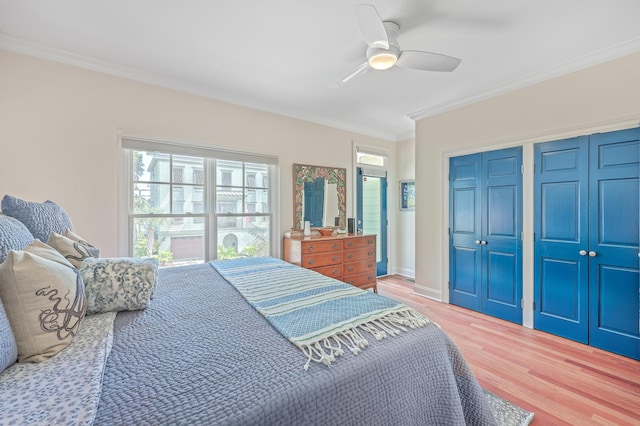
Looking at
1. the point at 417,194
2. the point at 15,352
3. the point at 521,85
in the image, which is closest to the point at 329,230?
the point at 417,194

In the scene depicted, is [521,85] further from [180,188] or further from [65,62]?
[65,62]

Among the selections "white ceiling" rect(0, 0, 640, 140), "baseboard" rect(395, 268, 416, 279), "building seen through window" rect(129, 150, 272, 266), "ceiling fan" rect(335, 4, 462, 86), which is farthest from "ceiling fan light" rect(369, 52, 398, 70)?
"baseboard" rect(395, 268, 416, 279)

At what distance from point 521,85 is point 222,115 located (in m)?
3.26

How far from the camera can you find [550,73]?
2.54 m

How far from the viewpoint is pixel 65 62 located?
2279mm

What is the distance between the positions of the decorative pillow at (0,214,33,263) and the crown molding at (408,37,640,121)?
12.8 feet

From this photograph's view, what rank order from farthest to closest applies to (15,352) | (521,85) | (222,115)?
1. (222,115)
2. (521,85)
3. (15,352)

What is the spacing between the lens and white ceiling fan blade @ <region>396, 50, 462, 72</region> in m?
1.92

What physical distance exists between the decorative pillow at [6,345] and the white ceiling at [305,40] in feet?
6.39

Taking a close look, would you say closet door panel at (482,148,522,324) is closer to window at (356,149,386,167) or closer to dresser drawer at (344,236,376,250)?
dresser drawer at (344,236,376,250)

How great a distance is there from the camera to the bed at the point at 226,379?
626 mm

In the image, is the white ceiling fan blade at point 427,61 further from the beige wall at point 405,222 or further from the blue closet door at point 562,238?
the beige wall at point 405,222

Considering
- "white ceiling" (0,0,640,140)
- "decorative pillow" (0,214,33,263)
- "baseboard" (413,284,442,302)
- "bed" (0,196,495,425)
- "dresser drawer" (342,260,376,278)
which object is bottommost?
"baseboard" (413,284,442,302)

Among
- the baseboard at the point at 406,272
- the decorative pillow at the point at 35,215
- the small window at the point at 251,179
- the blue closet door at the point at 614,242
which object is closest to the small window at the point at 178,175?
the small window at the point at 251,179
